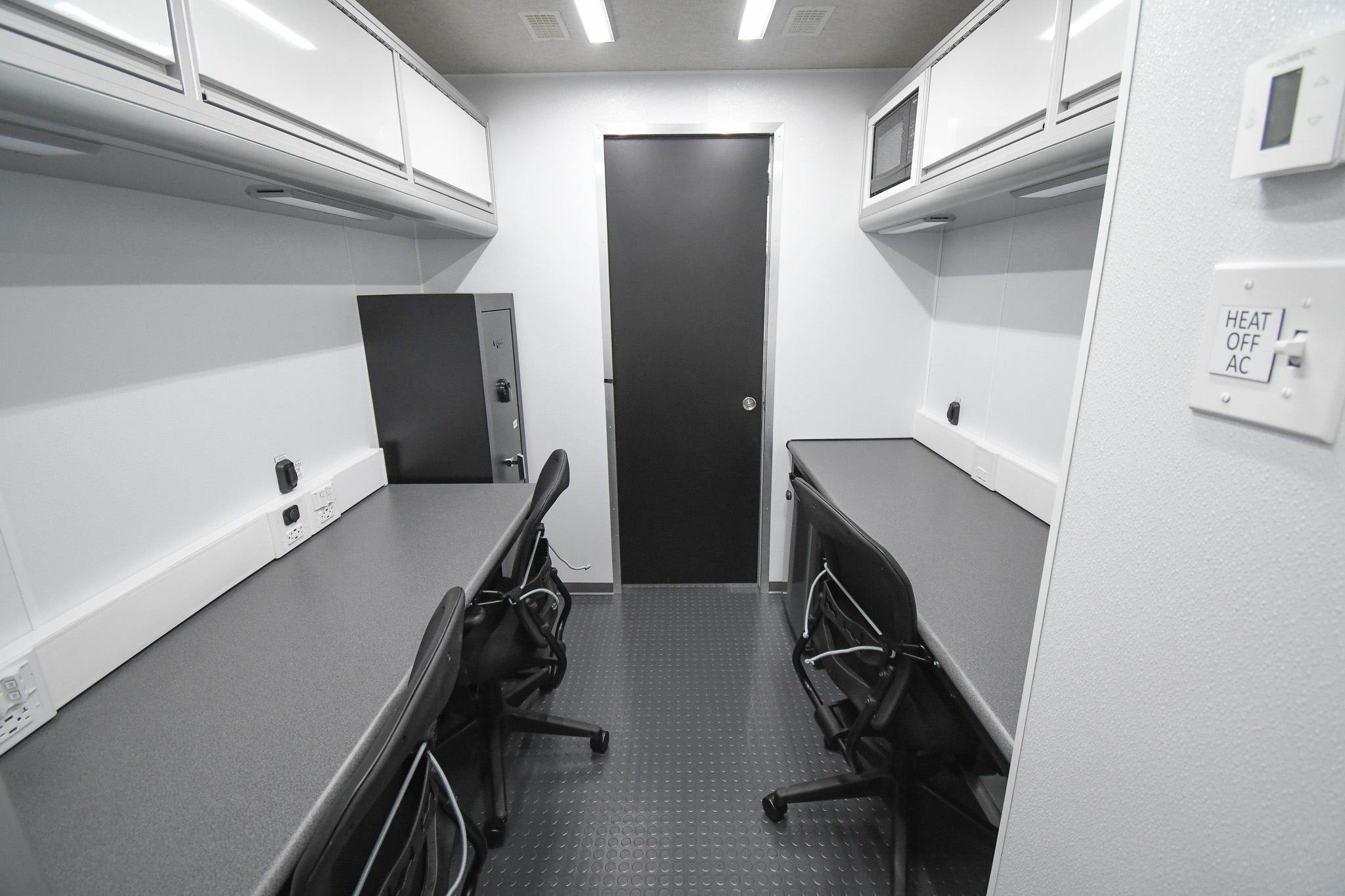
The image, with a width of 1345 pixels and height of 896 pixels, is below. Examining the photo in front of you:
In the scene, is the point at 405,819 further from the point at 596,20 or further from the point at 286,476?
the point at 596,20

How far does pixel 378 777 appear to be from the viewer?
0.69 meters

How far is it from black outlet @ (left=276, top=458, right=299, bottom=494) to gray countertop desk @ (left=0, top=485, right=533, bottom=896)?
0.27 meters

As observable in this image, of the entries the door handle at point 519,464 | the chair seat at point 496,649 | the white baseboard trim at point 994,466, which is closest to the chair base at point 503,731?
the chair seat at point 496,649

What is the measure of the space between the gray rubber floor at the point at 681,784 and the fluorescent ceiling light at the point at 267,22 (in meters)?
2.08

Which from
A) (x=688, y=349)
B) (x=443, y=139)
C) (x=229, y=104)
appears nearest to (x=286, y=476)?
(x=229, y=104)

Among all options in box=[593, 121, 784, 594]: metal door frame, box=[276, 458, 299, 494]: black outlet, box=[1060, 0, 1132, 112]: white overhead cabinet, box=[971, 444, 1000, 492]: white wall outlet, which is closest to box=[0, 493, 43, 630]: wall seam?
box=[276, 458, 299, 494]: black outlet

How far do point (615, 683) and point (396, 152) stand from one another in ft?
6.61

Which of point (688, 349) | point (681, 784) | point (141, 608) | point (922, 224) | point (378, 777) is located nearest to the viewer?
point (378, 777)

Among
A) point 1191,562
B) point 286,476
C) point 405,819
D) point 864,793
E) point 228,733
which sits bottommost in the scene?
point 864,793

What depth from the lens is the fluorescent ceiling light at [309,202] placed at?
1333 millimetres

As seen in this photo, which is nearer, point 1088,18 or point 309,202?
point 1088,18

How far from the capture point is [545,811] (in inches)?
66.2

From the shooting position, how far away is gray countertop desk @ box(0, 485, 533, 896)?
0.75 metres

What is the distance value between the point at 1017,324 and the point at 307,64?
2.20m
